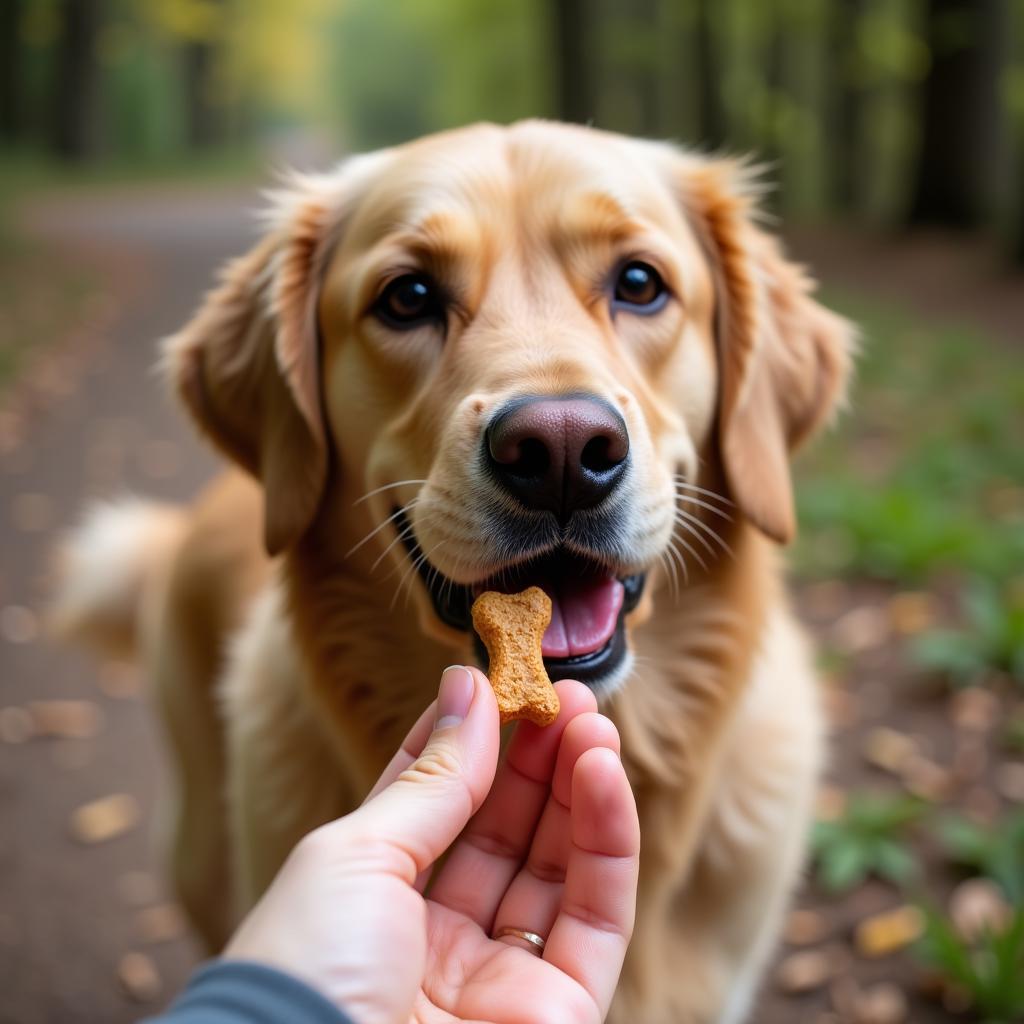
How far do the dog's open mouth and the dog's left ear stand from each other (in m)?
0.57

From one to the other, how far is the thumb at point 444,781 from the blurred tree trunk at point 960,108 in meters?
12.8

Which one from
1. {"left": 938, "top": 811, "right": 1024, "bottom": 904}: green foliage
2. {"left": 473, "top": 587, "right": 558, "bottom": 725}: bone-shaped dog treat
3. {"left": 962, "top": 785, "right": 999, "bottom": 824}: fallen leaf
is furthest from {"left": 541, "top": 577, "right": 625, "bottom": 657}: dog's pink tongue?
{"left": 962, "top": 785, "right": 999, "bottom": 824}: fallen leaf

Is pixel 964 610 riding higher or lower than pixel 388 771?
lower

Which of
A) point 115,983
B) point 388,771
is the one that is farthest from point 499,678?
point 115,983

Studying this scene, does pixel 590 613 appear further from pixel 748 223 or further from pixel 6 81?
pixel 6 81

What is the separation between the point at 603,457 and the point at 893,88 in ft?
68.8

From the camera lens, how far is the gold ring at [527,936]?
5.72 ft

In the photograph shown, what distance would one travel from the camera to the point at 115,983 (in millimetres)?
3543

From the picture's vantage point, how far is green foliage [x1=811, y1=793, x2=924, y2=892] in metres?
3.51

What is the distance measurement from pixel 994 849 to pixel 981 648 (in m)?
1.10

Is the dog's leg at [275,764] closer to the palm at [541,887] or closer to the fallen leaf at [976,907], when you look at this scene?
the palm at [541,887]

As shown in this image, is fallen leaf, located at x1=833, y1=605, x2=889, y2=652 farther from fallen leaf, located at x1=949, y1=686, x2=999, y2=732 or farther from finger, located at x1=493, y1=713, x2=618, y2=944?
finger, located at x1=493, y1=713, x2=618, y2=944

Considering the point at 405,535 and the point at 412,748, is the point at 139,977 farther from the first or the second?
the point at 412,748

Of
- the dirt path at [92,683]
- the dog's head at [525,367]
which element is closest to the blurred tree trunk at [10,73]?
the dirt path at [92,683]
